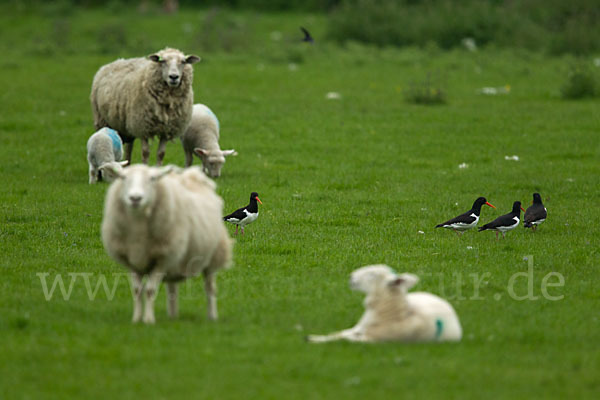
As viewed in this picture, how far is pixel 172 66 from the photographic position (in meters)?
15.0

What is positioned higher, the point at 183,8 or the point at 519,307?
the point at 183,8

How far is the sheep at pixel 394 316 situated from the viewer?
22.9 feet

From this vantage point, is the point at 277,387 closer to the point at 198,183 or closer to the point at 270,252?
the point at 198,183

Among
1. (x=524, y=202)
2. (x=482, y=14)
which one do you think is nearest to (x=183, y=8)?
(x=482, y=14)

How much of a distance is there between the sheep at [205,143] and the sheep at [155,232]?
8.00 m

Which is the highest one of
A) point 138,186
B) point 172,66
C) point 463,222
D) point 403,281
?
point 172,66

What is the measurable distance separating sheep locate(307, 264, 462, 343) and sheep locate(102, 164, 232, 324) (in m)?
1.32

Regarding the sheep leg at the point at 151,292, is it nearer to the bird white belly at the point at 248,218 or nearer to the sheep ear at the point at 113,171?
the sheep ear at the point at 113,171

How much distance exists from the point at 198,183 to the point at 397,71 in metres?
21.4

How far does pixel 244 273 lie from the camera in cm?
993

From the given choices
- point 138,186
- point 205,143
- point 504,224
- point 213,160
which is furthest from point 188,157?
point 138,186

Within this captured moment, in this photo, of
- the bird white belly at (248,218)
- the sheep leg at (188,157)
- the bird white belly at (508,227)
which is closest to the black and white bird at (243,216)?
the bird white belly at (248,218)

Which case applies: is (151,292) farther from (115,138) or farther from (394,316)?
(115,138)

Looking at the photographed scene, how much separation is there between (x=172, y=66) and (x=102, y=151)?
194cm
